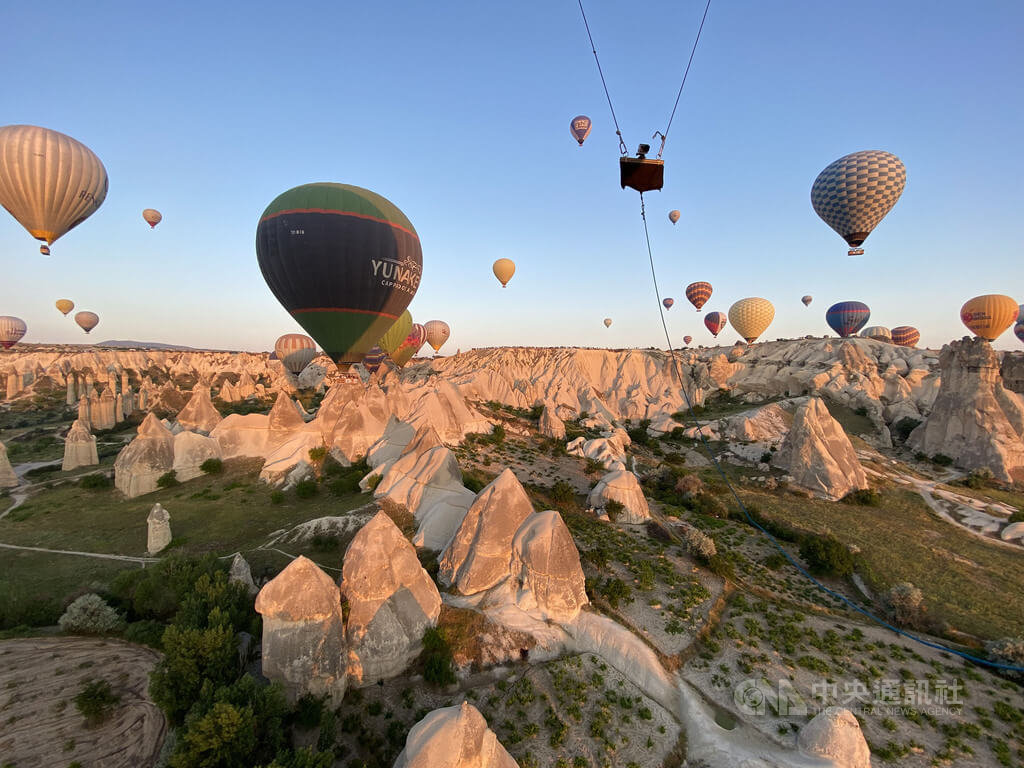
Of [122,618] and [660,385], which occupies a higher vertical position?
[660,385]

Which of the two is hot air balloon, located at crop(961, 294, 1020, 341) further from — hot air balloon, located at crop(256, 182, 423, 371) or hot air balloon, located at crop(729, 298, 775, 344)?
hot air balloon, located at crop(256, 182, 423, 371)

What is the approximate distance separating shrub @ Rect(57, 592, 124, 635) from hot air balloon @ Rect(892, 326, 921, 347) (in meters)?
133

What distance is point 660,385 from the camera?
255 ft

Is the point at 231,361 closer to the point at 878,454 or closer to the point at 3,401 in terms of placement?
the point at 3,401

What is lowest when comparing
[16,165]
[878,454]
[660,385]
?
[878,454]

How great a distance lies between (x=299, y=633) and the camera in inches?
557

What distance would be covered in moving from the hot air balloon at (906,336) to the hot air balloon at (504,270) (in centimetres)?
9727

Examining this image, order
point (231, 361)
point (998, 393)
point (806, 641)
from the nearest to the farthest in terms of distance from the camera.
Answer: point (806, 641), point (998, 393), point (231, 361)

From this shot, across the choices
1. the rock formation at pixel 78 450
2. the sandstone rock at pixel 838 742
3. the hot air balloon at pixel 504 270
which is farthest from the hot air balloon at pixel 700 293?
the rock formation at pixel 78 450

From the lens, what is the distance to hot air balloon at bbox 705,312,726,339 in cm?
8725

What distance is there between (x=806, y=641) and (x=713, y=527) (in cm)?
1124

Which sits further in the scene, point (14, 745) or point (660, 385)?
point (660, 385)

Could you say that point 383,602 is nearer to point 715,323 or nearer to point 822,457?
point 822,457

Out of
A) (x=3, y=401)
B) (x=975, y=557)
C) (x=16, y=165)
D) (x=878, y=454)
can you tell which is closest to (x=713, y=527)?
(x=975, y=557)
